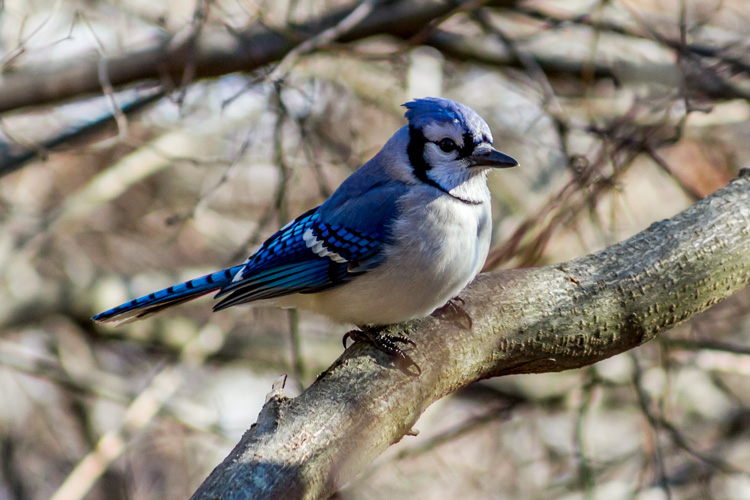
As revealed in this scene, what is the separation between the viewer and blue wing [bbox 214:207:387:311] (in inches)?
105

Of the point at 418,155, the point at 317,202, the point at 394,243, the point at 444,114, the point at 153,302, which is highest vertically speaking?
the point at 444,114

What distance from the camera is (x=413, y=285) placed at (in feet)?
8.09

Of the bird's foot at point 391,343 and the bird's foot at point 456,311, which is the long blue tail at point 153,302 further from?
the bird's foot at point 456,311

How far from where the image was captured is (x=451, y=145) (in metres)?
2.64

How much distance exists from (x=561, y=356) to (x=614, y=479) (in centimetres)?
263

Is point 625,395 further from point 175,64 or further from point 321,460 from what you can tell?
point 321,460

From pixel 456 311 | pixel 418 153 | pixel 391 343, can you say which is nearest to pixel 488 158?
pixel 418 153

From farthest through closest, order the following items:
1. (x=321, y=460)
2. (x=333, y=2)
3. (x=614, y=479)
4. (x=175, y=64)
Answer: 1. (x=333, y=2)
2. (x=614, y=479)
3. (x=175, y=64)
4. (x=321, y=460)

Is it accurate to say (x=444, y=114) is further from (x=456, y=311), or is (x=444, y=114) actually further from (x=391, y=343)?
(x=391, y=343)

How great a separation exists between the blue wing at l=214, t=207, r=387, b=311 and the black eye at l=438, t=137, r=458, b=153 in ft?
1.17

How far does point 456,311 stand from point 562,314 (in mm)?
325

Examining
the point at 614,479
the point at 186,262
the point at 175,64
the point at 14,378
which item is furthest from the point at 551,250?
the point at 14,378

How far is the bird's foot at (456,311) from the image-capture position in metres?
2.37

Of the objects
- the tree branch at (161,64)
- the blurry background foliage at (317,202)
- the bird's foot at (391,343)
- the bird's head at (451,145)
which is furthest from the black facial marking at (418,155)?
the tree branch at (161,64)
